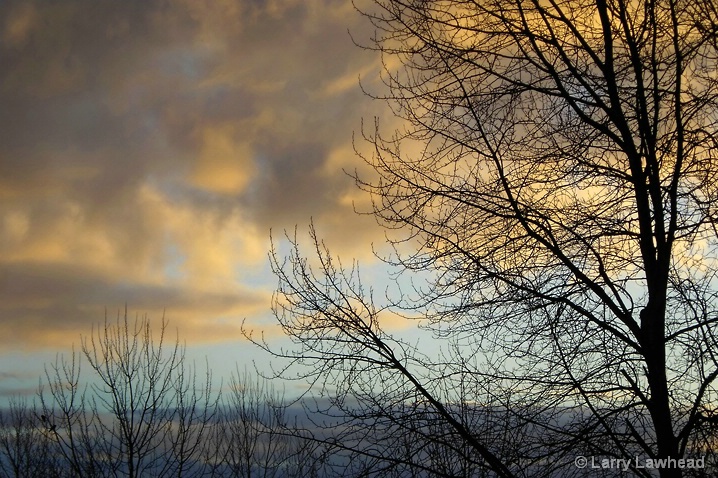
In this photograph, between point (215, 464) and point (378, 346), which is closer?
point (378, 346)

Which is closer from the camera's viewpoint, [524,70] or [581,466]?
[581,466]

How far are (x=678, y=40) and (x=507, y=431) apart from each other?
3106 mm

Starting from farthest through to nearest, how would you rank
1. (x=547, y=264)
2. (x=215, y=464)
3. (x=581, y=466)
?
1. (x=215, y=464)
2. (x=547, y=264)
3. (x=581, y=466)

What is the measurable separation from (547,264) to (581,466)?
1.45 meters

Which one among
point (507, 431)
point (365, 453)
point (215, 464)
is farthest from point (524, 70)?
point (215, 464)

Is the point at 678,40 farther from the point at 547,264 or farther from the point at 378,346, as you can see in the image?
the point at 378,346

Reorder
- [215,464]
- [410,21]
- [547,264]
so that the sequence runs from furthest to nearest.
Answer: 1. [215,464]
2. [410,21]
3. [547,264]

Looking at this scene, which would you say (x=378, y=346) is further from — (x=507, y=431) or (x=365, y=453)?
(x=507, y=431)

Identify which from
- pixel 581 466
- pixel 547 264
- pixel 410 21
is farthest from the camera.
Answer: pixel 410 21

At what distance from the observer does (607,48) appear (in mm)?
5312

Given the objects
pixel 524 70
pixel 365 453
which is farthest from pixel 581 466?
pixel 524 70

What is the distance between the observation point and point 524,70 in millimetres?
5582

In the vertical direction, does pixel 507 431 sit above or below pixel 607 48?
below

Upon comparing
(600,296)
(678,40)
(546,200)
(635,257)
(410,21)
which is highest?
(410,21)
